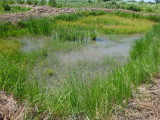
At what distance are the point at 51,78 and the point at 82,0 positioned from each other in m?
36.0

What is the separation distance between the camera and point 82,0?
40.6 meters

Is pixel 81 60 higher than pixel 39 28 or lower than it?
lower

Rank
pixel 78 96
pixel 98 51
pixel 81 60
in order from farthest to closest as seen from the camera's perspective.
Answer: pixel 98 51 → pixel 81 60 → pixel 78 96

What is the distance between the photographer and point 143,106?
3490 millimetres

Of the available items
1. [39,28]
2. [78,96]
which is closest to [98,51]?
[39,28]

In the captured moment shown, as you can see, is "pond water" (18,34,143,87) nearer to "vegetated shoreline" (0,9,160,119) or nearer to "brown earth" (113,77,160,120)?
"vegetated shoreline" (0,9,160,119)

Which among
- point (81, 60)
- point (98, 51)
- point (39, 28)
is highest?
point (39, 28)

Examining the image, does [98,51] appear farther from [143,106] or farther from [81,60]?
[143,106]

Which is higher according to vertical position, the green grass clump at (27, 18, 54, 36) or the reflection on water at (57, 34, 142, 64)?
the green grass clump at (27, 18, 54, 36)

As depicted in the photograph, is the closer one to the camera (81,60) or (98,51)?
(81,60)

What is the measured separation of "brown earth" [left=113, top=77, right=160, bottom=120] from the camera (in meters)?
3.25

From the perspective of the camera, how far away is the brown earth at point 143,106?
3250 millimetres

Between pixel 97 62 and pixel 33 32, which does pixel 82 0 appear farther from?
pixel 97 62

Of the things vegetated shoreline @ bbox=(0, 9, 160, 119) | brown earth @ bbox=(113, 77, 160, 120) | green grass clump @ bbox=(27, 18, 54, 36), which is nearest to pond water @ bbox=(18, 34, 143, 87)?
green grass clump @ bbox=(27, 18, 54, 36)
